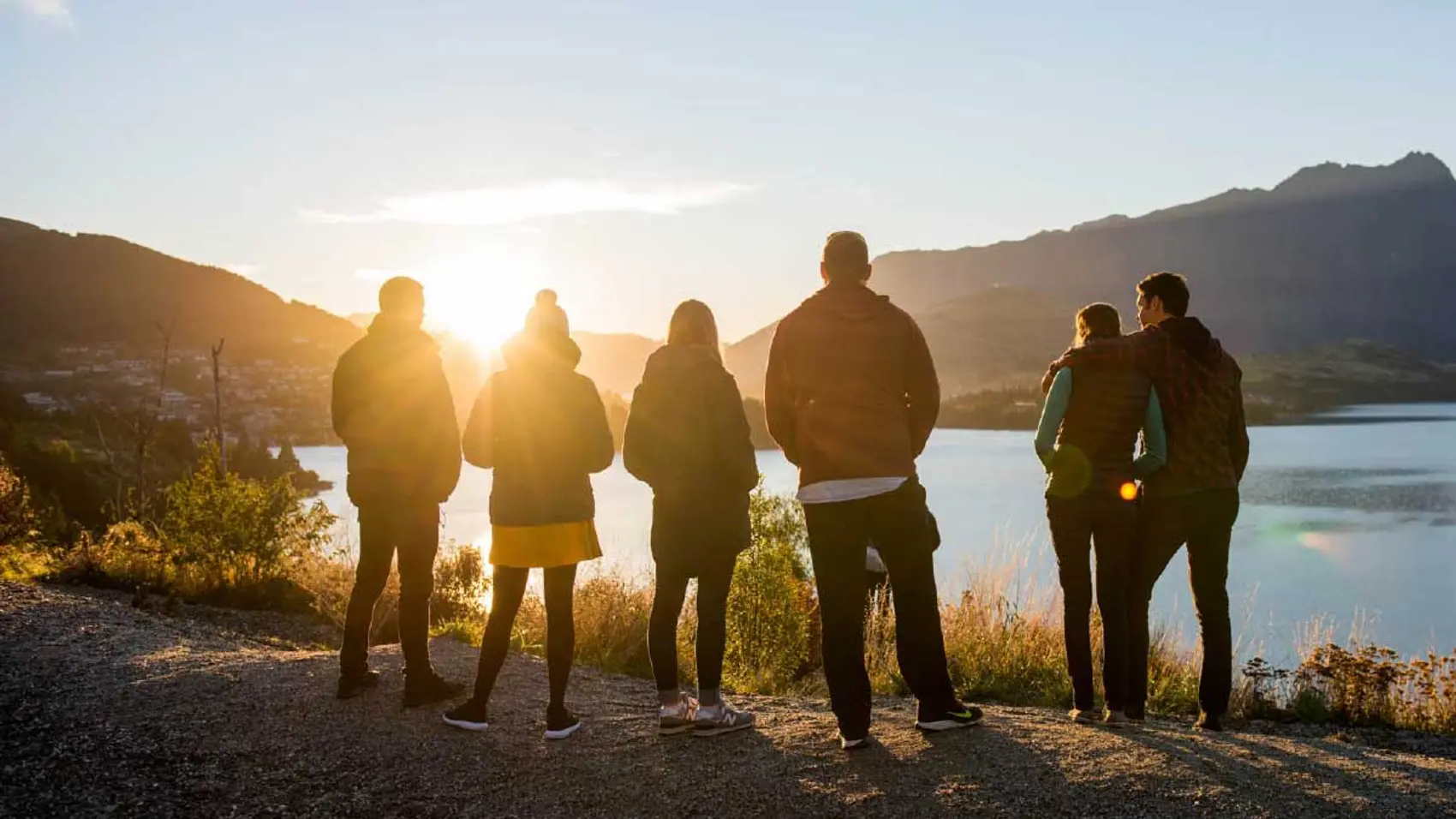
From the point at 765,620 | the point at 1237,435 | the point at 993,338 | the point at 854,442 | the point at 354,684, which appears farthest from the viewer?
the point at 993,338

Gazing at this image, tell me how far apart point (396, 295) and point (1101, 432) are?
3.42m

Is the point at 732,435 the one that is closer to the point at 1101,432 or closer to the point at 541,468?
the point at 541,468

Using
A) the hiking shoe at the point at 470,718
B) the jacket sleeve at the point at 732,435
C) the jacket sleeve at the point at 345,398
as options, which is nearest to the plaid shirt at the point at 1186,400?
the jacket sleeve at the point at 732,435

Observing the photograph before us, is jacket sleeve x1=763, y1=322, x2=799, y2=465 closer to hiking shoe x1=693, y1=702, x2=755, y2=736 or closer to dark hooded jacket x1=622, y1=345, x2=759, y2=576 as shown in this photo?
dark hooded jacket x1=622, y1=345, x2=759, y2=576

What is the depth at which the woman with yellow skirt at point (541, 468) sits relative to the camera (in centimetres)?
448

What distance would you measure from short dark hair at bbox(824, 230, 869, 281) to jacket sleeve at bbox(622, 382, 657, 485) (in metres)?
0.99

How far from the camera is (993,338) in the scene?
16175 cm

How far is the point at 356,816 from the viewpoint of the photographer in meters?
3.84

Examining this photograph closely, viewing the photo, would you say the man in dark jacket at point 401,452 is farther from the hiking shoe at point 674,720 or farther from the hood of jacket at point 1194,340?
the hood of jacket at point 1194,340

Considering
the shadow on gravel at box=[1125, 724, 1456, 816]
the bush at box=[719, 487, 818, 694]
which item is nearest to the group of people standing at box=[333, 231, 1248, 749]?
the shadow on gravel at box=[1125, 724, 1456, 816]

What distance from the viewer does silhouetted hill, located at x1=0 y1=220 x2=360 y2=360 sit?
95438 millimetres

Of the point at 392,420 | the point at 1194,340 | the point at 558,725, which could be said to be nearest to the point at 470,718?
the point at 558,725

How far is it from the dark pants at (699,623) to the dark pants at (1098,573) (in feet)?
5.16

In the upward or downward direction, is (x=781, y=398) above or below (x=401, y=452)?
above
